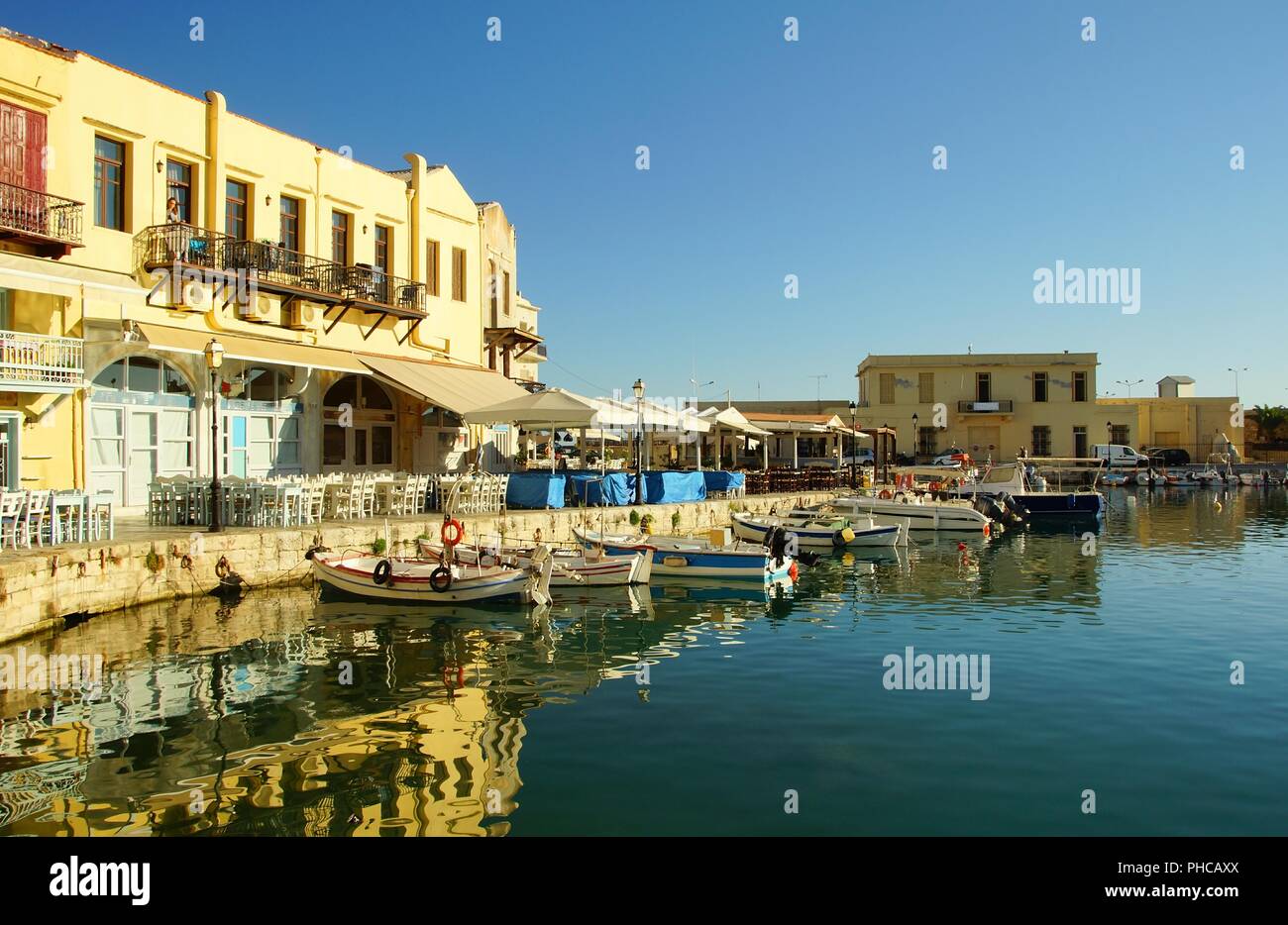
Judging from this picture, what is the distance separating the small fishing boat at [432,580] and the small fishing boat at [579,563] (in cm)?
100

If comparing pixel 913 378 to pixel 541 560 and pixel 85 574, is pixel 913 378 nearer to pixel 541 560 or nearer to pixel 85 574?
pixel 541 560

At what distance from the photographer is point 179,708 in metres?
10.5

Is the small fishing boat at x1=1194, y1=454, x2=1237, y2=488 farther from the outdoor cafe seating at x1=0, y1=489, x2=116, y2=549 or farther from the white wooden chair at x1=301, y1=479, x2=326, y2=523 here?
the outdoor cafe seating at x1=0, y1=489, x2=116, y2=549

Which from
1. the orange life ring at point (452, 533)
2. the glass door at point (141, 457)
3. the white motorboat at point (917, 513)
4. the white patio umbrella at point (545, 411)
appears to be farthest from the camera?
the white motorboat at point (917, 513)

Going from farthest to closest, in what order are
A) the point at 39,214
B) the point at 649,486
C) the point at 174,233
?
the point at 649,486, the point at 174,233, the point at 39,214

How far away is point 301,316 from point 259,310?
1228 mm

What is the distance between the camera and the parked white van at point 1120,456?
67812 millimetres

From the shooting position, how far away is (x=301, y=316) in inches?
908

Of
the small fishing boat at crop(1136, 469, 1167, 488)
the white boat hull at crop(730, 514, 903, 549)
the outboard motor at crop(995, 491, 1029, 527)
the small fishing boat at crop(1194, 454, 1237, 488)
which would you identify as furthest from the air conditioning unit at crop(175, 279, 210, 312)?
the small fishing boat at crop(1194, 454, 1237, 488)

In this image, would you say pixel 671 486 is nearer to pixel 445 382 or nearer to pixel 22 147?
pixel 445 382

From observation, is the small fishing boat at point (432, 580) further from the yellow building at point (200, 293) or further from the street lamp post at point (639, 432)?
the street lamp post at point (639, 432)

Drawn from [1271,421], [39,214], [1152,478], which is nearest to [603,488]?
[39,214]

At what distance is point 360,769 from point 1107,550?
26.2 m

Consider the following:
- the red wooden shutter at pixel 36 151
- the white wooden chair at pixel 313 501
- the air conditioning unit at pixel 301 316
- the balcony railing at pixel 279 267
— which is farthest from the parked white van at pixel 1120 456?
the red wooden shutter at pixel 36 151
